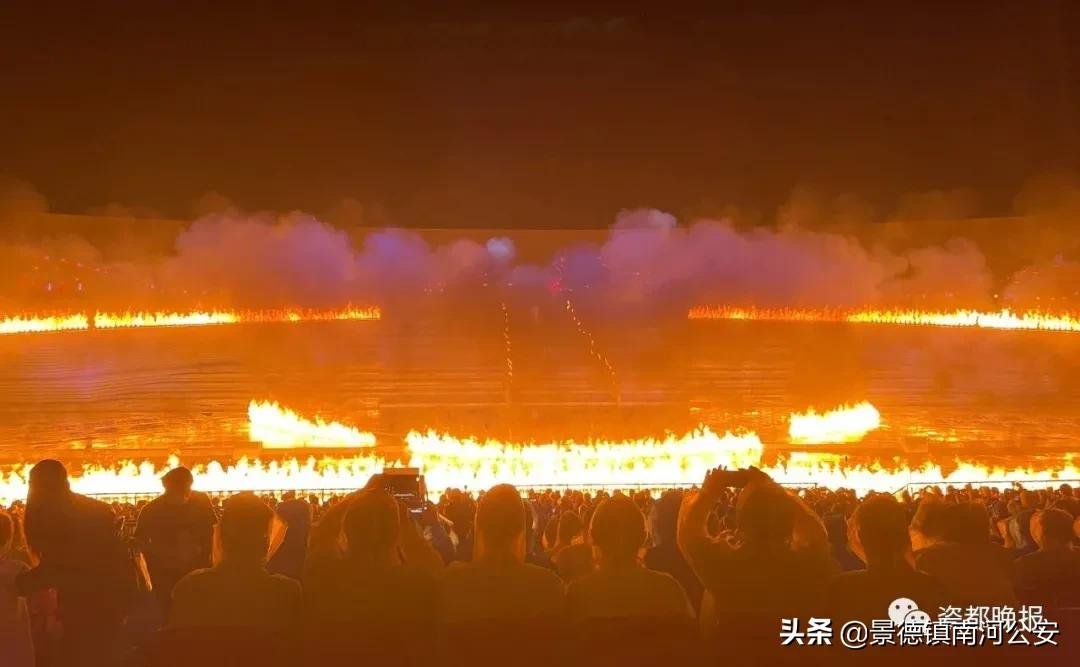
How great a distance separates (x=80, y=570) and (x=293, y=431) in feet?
41.6

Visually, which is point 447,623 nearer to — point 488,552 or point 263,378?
point 488,552

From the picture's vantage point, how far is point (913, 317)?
45281mm

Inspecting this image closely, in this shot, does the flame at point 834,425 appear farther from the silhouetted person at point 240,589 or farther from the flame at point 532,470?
the silhouetted person at point 240,589

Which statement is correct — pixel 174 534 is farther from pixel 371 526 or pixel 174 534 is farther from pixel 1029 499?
pixel 1029 499

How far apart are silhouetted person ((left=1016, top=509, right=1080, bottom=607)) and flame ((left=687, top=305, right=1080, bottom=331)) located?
36.6 meters

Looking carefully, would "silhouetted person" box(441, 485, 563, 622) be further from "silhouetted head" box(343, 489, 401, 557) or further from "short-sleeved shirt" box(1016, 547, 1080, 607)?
"short-sleeved shirt" box(1016, 547, 1080, 607)

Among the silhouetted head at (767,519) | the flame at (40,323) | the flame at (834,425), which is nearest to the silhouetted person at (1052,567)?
the silhouetted head at (767,519)

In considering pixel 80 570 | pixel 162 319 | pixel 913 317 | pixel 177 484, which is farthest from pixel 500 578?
pixel 162 319

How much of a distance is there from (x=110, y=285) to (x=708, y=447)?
4339cm

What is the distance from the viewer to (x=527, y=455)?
1356 centimetres

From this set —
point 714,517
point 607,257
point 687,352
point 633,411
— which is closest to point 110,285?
point 607,257

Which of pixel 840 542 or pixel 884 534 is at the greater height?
pixel 884 534

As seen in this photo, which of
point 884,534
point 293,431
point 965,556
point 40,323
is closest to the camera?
point 884,534

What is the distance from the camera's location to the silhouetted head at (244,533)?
12.1ft
